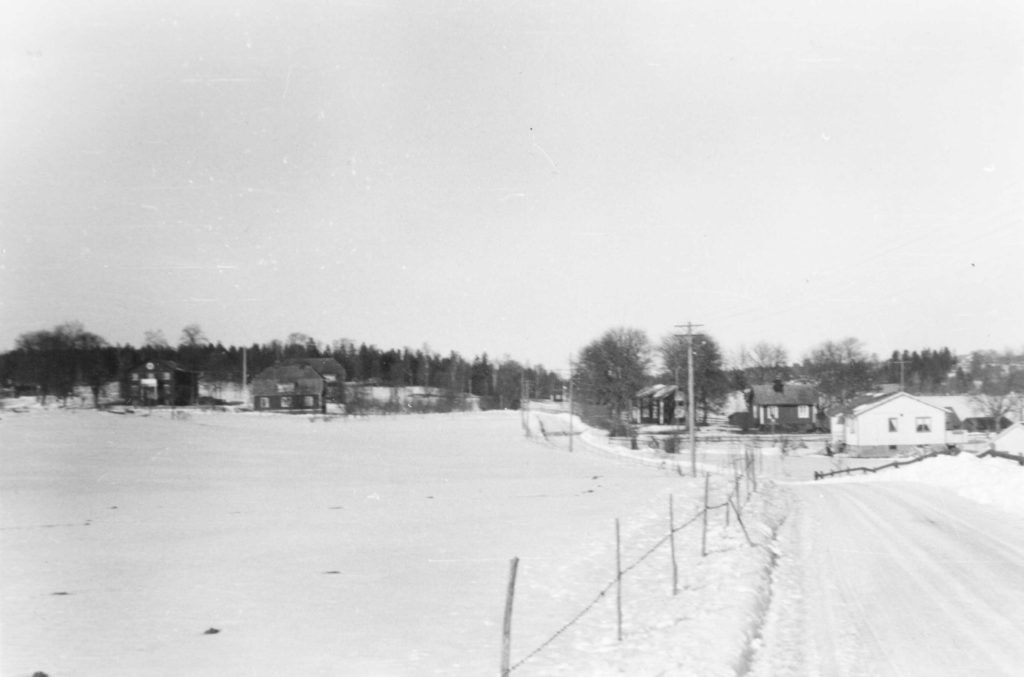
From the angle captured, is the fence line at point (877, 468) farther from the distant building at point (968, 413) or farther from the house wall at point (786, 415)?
the house wall at point (786, 415)

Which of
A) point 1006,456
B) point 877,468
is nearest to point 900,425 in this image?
point 877,468

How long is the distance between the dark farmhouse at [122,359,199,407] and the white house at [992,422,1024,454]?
7284 cm

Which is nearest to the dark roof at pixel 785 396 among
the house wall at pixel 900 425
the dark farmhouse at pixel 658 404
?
the dark farmhouse at pixel 658 404

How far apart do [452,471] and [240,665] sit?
1354 inches

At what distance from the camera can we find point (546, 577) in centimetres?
1366

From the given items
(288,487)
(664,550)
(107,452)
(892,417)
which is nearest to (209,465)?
(107,452)

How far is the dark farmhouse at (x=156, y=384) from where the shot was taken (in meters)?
83.6

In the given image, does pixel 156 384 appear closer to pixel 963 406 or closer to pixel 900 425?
pixel 900 425

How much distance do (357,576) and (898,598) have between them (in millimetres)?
8702

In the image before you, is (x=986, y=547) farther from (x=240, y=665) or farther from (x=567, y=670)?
(x=240, y=665)

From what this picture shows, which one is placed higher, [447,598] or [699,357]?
[699,357]

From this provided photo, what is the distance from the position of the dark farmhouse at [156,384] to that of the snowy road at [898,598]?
78.3m

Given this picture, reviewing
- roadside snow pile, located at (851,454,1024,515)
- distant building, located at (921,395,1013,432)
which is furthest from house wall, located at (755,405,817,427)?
roadside snow pile, located at (851,454,1024,515)

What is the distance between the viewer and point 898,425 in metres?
65.8
